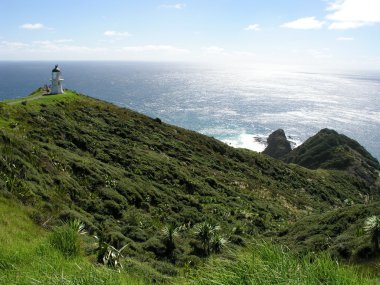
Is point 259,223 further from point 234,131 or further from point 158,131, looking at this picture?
point 234,131

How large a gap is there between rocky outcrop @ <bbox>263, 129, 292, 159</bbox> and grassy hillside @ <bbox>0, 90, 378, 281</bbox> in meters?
35.6

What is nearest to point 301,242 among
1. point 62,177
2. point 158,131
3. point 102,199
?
point 102,199

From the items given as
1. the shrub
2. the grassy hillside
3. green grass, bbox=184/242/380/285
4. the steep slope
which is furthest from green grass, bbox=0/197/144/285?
the steep slope

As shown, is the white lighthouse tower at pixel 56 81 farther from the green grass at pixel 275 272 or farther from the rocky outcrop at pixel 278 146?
the rocky outcrop at pixel 278 146

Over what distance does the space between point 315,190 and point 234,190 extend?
891 inches

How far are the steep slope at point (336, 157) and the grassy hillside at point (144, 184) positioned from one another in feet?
60.5

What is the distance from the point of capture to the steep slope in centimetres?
8707

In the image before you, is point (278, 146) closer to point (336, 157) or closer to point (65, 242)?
point (336, 157)

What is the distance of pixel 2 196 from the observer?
1748 centimetres

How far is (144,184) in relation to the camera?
34406mm

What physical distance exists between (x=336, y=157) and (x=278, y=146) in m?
19.1

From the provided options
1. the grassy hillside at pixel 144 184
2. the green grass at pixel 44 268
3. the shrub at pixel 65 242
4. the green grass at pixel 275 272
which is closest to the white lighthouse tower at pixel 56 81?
the grassy hillside at pixel 144 184

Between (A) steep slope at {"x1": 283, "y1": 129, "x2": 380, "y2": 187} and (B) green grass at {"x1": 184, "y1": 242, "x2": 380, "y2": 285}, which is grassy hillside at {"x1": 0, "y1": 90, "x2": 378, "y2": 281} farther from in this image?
(A) steep slope at {"x1": 283, "y1": 129, "x2": 380, "y2": 187}

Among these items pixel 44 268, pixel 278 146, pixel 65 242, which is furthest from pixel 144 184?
pixel 278 146
